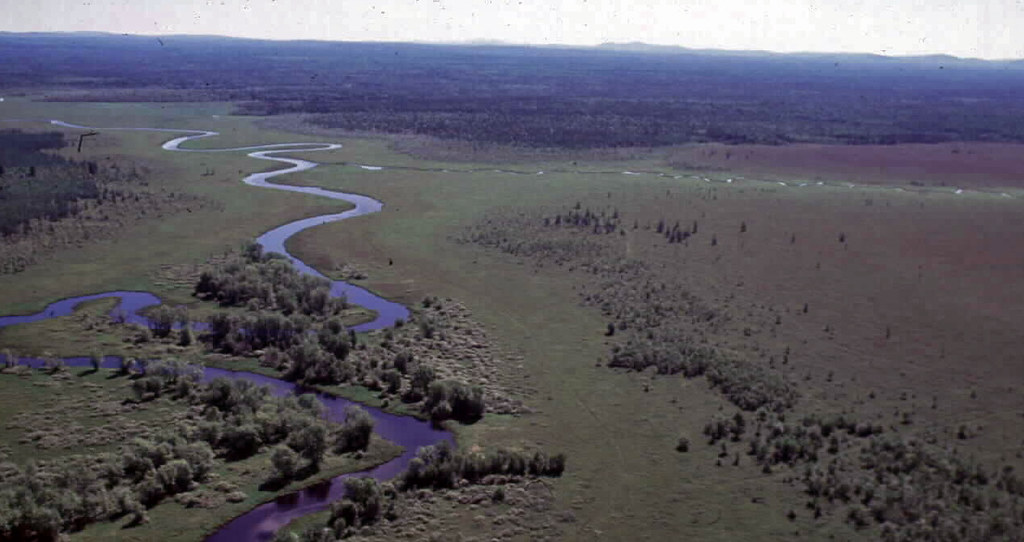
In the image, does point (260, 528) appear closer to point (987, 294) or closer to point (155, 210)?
point (987, 294)

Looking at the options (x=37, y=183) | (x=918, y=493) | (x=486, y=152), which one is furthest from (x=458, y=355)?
(x=486, y=152)

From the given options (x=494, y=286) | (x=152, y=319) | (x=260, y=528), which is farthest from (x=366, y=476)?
(x=494, y=286)

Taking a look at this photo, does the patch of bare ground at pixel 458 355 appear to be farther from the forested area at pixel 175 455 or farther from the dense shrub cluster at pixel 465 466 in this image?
the forested area at pixel 175 455

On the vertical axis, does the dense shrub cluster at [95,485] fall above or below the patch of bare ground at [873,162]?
below

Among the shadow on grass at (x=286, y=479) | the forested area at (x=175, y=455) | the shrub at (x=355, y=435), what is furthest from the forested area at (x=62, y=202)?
the shadow on grass at (x=286, y=479)

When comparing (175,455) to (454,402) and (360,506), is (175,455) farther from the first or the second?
(454,402)

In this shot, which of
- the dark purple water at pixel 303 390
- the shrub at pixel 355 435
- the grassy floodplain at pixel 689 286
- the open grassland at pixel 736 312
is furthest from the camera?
the shrub at pixel 355 435

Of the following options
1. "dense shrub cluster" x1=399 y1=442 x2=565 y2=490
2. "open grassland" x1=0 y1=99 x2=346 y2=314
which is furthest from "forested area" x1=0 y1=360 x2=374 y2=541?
"open grassland" x1=0 y1=99 x2=346 y2=314
